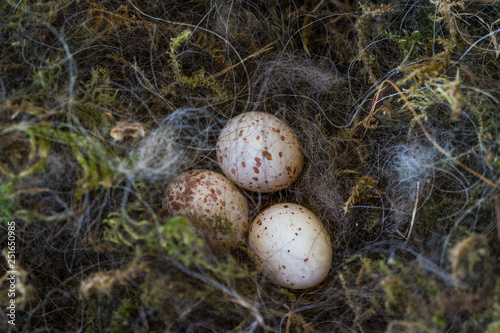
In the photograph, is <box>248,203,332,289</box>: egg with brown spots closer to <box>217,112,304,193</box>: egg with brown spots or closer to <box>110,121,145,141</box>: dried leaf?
<box>217,112,304,193</box>: egg with brown spots

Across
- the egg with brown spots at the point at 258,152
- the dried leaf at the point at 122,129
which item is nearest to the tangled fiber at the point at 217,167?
the dried leaf at the point at 122,129

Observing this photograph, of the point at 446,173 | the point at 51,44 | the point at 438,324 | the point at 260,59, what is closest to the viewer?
the point at 438,324

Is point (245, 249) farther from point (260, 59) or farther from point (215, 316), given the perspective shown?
point (260, 59)

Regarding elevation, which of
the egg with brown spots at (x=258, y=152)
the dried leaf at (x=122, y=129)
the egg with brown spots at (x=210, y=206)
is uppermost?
the dried leaf at (x=122, y=129)

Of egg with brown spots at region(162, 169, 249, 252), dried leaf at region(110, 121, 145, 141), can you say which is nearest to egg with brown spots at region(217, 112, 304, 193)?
egg with brown spots at region(162, 169, 249, 252)

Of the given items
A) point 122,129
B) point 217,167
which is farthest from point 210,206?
point 122,129

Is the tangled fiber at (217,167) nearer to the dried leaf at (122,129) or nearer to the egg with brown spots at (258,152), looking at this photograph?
the dried leaf at (122,129)

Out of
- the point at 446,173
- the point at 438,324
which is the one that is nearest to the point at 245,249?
the point at 438,324
